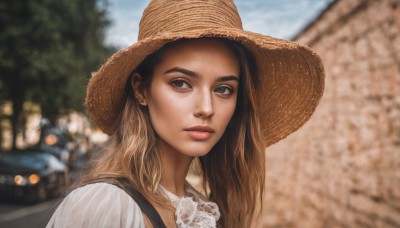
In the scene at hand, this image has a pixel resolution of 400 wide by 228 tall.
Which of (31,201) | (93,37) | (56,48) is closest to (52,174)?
(31,201)

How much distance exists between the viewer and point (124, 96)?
2088mm

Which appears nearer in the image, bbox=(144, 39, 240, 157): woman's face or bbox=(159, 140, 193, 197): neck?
bbox=(144, 39, 240, 157): woman's face

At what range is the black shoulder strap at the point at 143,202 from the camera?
1548 mm

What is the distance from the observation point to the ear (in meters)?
1.98

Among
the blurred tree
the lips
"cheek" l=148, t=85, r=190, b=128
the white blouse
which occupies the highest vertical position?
the blurred tree

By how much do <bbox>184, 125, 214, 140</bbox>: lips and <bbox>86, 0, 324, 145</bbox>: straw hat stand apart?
374 mm

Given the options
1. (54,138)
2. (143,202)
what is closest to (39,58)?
(54,138)

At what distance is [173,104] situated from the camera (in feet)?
6.02

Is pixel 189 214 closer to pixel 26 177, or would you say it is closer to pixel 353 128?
pixel 353 128

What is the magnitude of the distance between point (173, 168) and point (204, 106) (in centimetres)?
40

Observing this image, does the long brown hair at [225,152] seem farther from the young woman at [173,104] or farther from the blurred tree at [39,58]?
the blurred tree at [39,58]

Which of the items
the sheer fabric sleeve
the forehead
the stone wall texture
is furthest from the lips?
the stone wall texture

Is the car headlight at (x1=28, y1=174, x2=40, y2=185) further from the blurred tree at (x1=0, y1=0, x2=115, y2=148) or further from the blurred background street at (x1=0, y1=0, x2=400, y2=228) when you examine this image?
the blurred tree at (x1=0, y1=0, x2=115, y2=148)

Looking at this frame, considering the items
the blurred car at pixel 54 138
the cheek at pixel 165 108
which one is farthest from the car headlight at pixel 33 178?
the cheek at pixel 165 108
